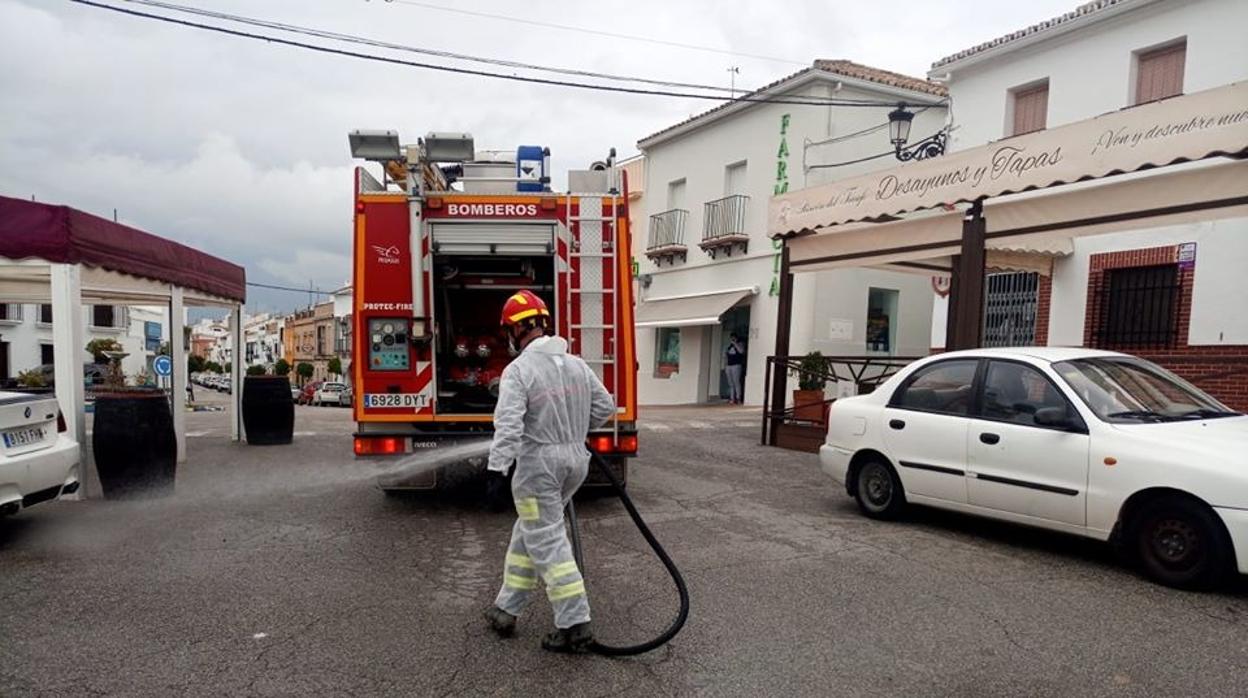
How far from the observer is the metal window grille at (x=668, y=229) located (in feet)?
71.1

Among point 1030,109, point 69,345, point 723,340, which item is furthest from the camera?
point 723,340

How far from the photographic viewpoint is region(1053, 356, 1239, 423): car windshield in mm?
5191

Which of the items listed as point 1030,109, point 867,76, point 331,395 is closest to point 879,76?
point 867,76

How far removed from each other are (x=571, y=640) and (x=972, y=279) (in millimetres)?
6709

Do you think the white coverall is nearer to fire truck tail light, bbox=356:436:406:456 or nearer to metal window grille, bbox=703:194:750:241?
fire truck tail light, bbox=356:436:406:456

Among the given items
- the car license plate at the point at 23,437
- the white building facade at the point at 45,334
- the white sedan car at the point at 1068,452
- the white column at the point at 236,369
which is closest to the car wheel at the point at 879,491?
the white sedan car at the point at 1068,452

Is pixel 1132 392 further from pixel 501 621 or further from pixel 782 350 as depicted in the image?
pixel 782 350

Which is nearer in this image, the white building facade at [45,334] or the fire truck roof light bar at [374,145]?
the fire truck roof light bar at [374,145]

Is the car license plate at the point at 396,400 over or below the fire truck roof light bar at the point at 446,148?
below

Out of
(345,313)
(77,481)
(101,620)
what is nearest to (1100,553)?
(101,620)

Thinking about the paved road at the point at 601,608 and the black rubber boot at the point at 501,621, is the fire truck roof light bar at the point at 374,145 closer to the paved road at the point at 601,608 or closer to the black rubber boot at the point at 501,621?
the paved road at the point at 601,608

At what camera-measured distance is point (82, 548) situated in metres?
5.52

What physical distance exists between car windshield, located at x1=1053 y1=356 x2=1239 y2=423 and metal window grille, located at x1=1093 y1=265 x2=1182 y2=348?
232 inches

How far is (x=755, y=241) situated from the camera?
18984 millimetres
